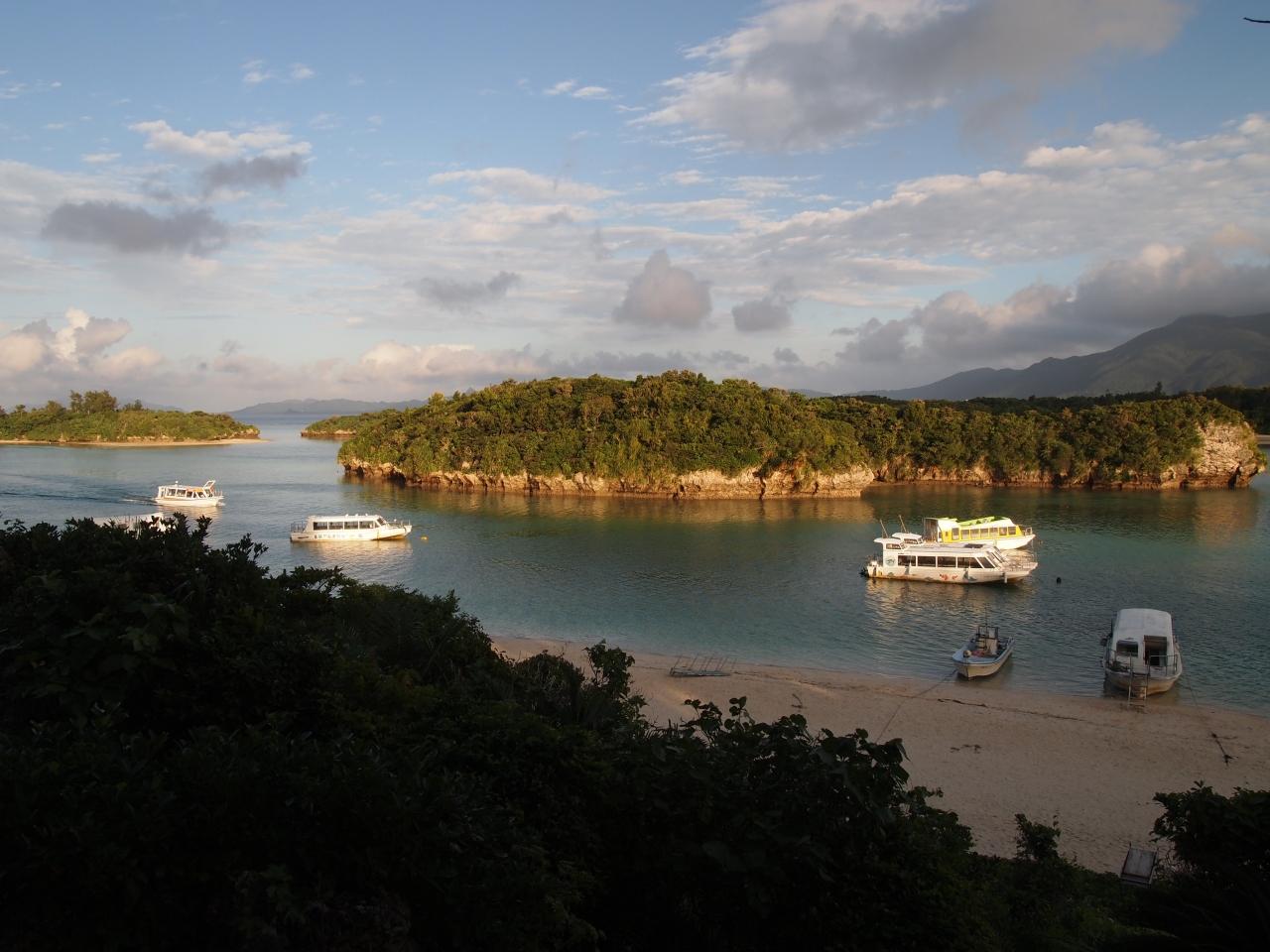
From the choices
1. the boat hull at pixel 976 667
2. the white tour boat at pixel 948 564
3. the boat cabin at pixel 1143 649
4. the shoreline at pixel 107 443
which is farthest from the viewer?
the shoreline at pixel 107 443

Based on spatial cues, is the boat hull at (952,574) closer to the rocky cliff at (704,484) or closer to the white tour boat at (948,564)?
the white tour boat at (948,564)

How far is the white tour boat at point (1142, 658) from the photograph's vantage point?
19422mm

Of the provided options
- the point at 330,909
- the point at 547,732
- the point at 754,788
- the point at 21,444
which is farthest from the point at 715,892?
the point at 21,444

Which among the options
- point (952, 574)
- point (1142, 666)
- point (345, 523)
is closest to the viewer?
point (1142, 666)

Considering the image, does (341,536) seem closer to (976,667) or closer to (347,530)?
(347,530)

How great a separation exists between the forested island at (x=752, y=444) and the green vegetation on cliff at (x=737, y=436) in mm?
117

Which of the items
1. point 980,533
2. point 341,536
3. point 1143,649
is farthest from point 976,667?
point 341,536

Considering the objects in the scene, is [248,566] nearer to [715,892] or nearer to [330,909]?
[330,909]

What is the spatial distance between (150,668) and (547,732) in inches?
134

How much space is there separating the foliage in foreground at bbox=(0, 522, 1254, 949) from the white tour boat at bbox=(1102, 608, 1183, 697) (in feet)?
44.4

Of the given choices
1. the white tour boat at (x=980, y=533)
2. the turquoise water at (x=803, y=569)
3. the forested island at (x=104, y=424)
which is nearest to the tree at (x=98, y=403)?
the forested island at (x=104, y=424)

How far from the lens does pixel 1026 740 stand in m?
16.8

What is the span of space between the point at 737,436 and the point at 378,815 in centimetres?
5646

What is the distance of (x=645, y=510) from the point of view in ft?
172
